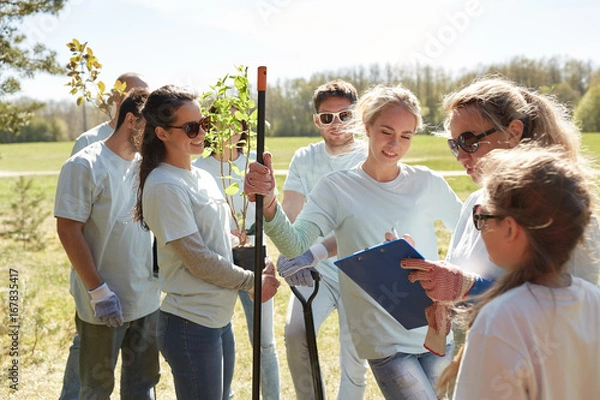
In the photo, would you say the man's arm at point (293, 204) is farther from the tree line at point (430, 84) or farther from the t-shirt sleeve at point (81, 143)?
Answer: the tree line at point (430, 84)

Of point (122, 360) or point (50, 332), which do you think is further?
point (50, 332)

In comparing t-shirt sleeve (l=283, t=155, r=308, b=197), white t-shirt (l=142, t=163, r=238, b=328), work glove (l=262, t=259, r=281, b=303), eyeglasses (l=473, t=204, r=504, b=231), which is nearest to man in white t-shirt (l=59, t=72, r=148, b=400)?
t-shirt sleeve (l=283, t=155, r=308, b=197)

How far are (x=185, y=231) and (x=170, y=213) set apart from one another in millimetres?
87

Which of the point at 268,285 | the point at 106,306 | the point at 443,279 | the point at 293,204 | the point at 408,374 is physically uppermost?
the point at 443,279

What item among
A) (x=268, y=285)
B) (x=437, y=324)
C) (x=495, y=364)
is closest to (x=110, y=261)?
(x=268, y=285)

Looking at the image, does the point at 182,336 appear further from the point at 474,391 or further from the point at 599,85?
the point at 599,85

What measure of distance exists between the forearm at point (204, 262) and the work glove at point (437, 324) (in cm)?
80

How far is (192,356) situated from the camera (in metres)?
2.47

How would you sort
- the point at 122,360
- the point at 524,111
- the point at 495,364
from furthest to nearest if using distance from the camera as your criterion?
the point at 122,360
the point at 524,111
the point at 495,364

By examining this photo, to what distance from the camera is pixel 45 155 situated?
3095cm

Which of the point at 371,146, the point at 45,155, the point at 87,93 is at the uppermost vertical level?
the point at 87,93

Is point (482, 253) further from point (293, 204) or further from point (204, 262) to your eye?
point (293, 204)

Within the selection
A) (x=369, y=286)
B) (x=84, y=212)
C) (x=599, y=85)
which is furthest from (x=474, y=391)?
(x=599, y=85)

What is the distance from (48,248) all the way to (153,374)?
905 cm
